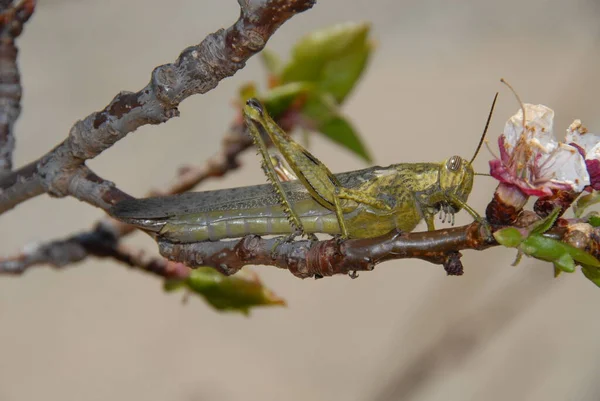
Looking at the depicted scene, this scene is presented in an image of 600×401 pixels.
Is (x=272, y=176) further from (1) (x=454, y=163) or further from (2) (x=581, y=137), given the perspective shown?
(2) (x=581, y=137)

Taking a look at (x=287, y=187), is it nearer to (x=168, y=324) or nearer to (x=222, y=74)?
(x=222, y=74)

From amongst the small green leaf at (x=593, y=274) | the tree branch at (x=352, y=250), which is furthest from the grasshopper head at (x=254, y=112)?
the small green leaf at (x=593, y=274)

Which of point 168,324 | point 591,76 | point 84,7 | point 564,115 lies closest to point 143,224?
point 168,324

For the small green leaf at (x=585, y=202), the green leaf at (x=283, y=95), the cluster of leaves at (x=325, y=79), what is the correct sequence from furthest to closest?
the cluster of leaves at (x=325, y=79), the green leaf at (x=283, y=95), the small green leaf at (x=585, y=202)

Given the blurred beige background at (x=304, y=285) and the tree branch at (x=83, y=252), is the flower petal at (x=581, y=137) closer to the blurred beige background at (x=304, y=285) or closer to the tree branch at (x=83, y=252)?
the tree branch at (x=83, y=252)

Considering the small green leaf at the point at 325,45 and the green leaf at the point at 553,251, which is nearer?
the green leaf at the point at 553,251

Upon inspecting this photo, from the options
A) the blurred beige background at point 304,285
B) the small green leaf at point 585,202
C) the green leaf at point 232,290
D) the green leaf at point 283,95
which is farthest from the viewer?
the blurred beige background at point 304,285
